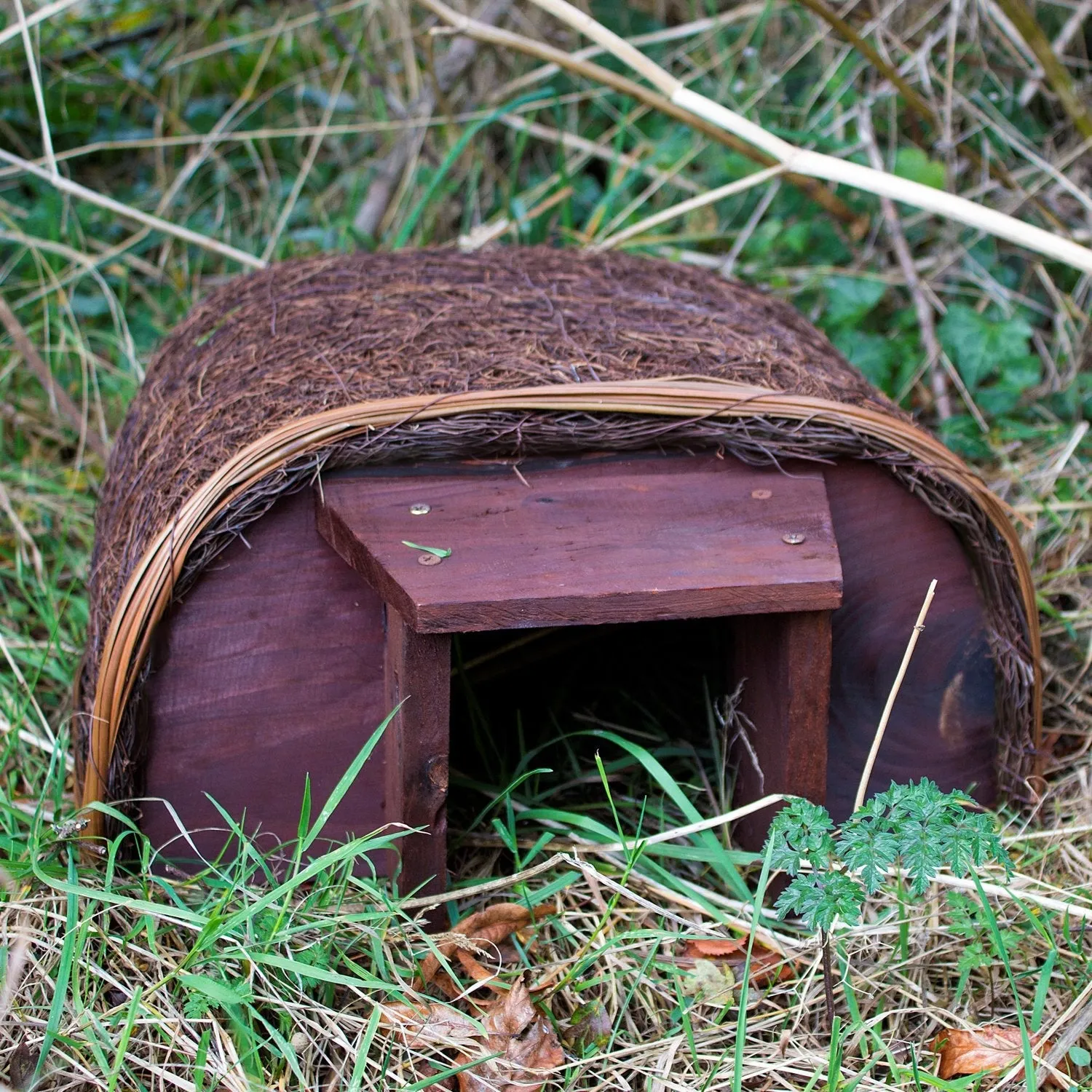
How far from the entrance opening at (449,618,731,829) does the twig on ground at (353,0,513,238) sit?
161 centimetres

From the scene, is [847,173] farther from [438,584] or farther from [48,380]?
[48,380]

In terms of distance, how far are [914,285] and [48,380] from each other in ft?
6.18

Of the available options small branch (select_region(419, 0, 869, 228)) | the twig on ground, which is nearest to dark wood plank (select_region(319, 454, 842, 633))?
small branch (select_region(419, 0, 869, 228))

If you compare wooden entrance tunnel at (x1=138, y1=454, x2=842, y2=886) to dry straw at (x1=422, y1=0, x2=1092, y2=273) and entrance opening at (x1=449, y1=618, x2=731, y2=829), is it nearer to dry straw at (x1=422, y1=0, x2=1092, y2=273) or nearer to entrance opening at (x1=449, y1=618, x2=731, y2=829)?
entrance opening at (x1=449, y1=618, x2=731, y2=829)

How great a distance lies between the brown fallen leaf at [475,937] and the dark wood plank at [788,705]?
355 millimetres

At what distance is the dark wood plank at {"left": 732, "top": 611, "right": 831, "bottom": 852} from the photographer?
5.03 feet

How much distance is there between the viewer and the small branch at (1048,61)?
7.57ft

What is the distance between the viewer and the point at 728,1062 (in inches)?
54.2

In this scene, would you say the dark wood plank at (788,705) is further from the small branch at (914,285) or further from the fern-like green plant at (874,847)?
the small branch at (914,285)

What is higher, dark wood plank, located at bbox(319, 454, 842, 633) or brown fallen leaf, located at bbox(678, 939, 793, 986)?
dark wood plank, located at bbox(319, 454, 842, 633)

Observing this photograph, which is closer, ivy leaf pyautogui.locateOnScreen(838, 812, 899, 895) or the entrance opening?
ivy leaf pyautogui.locateOnScreen(838, 812, 899, 895)

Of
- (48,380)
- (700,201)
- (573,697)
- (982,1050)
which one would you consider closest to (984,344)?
(700,201)

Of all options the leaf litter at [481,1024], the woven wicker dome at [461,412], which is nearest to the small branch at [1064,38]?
the woven wicker dome at [461,412]

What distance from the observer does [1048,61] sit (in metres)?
2.45
